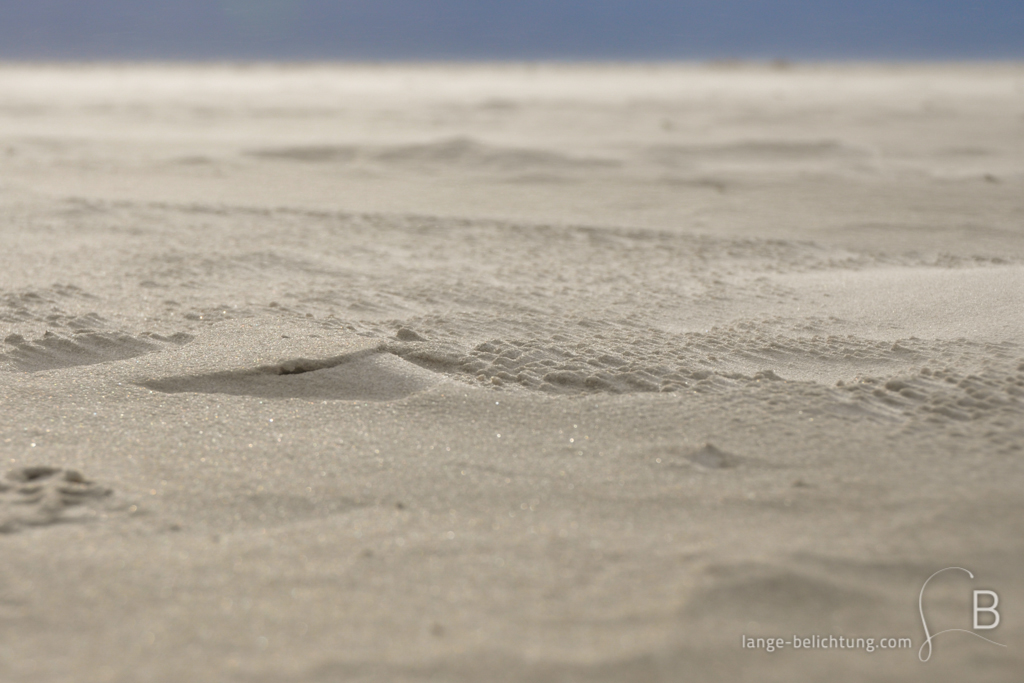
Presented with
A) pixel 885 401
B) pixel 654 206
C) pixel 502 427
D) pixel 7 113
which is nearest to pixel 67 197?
pixel 654 206

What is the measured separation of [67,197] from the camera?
4699mm

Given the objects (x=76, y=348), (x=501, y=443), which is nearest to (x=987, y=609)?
(x=501, y=443)

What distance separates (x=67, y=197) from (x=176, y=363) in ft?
9.58

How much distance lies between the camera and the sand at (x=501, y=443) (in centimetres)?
131

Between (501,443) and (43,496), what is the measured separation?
93 centimetres

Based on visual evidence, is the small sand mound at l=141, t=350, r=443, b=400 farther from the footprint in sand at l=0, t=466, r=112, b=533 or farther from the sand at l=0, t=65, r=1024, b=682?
the footprint in sand at l=0, t=466, r=112, b=533

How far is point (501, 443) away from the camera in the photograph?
195 cm

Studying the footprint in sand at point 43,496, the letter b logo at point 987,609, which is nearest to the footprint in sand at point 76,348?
the footprint in sand at point 43,496

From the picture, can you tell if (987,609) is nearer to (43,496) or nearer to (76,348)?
(43,496)

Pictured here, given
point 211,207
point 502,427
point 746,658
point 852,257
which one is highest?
point 211,207

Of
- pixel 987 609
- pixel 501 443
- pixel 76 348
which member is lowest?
pixel 987 609

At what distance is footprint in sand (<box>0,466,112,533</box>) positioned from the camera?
159 cm

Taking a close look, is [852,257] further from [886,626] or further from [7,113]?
[7,113]

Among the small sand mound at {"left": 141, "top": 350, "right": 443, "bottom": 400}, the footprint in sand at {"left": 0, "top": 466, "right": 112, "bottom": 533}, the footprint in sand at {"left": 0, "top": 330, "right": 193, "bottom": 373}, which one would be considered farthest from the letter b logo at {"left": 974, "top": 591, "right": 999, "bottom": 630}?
the footprint in sand at {"left": 0, "top": 330, "right": 193, "bottom": 373}
